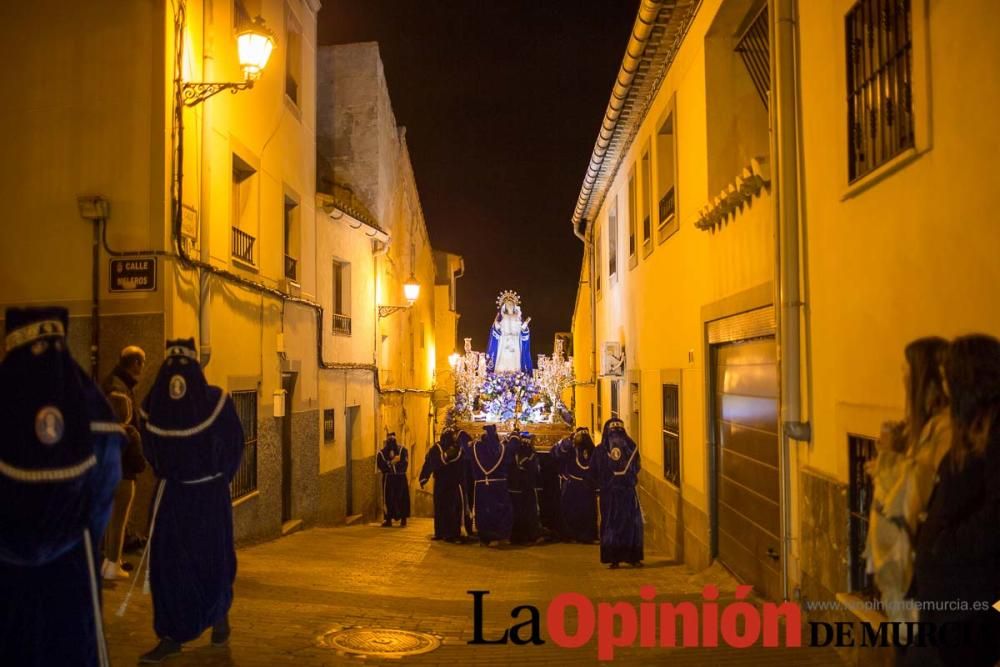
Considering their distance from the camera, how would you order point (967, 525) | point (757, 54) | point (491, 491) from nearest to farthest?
point (967, 525), point (757, 54), point (491, 491)

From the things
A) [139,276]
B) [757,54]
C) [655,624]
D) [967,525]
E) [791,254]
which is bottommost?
[655,624]

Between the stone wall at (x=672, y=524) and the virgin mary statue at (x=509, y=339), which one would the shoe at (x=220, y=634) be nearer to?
the stone wall at (x=672, y=524)

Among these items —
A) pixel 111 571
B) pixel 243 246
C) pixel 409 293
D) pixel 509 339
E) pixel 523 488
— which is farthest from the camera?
pixel 509 339

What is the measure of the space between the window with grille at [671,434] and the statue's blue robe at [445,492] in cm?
340

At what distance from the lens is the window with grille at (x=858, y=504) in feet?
18.2

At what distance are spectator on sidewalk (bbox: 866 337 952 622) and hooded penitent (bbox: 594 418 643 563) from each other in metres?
6.86

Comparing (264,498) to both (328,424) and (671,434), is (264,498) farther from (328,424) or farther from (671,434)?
(671,434)

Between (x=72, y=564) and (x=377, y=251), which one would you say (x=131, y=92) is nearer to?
(x=72, y=564)

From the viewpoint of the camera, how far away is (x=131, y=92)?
8867mm

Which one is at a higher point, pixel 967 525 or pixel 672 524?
pixel 967 525

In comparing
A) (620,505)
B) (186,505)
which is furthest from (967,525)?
(620,505)

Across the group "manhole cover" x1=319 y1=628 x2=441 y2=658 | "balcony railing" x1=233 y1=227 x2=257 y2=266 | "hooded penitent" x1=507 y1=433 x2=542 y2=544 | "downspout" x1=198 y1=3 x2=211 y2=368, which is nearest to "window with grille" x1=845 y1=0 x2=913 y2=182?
"manhole cover" x1=319 y1=628 x2=441 y2=658

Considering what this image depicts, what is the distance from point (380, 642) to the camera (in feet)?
19.5

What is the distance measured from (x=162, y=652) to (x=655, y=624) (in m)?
3.65
